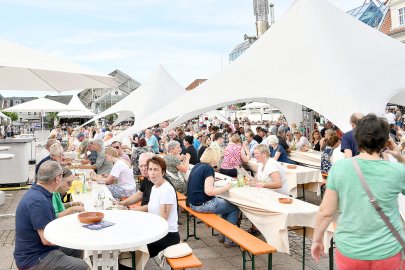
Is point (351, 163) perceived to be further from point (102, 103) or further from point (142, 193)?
point (102, 103)

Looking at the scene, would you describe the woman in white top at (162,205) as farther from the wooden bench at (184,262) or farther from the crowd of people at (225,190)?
the wooden bench at (184,262)

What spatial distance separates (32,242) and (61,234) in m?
0.32

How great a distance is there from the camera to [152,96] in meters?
16.8

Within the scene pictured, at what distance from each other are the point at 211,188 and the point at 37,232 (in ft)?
8.30

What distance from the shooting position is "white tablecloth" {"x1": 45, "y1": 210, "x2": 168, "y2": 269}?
112 inches

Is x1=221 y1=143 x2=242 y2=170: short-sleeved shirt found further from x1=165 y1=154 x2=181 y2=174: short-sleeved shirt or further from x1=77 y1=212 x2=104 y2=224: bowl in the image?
x1=77 y1=212 x2=104 y2=224: bowl

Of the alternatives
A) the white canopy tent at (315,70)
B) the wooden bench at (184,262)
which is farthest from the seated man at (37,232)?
the white canopy tent at (315,70)

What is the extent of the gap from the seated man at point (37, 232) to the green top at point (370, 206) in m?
2.26

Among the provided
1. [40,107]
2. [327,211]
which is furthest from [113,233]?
[40,107]

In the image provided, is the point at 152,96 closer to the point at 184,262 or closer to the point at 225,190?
the point at 225,190

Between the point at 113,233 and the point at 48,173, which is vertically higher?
the point at 48,173

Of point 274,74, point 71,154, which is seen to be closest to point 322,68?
point 274,74

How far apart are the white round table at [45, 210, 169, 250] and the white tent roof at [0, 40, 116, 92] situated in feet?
7.37

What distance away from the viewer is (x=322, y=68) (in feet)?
24.0
